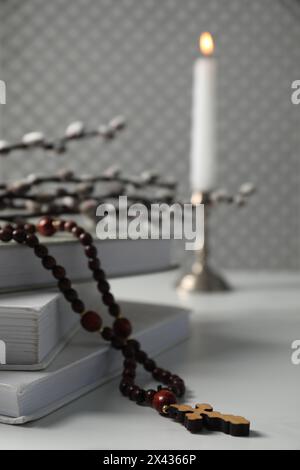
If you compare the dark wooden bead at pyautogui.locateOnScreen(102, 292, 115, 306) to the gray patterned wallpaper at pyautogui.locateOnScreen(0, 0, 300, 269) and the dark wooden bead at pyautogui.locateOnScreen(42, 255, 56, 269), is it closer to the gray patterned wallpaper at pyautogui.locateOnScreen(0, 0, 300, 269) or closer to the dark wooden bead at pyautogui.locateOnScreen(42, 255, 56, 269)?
the dark wooden bead at pyautogui.locateOnScreen(42, 255, 56, 269)

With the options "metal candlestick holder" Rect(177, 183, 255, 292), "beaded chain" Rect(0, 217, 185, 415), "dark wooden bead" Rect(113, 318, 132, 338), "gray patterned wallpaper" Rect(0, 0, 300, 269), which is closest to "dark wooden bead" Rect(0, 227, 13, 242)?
"beaded chain" Rect(0, 217, 185, 415)

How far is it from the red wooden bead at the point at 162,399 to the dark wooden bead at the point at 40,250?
0.13 meters

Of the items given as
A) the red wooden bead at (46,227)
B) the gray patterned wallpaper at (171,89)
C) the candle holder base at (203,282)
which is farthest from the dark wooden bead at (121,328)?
the gray patterned wallpaper at (171,89)

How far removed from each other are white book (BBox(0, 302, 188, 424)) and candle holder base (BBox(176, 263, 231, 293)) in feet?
1.07

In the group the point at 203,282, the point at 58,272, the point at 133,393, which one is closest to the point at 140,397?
the point at 133,393

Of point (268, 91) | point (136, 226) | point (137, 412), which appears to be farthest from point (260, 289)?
point (137, 412)

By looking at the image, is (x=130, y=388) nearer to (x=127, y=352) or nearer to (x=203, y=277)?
(x=127, y=352)

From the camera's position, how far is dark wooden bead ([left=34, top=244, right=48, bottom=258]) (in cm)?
44

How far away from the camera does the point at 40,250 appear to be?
0.44m

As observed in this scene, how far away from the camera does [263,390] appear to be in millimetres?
424

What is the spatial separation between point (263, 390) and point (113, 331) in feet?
0.39

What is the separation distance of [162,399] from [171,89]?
994 mm

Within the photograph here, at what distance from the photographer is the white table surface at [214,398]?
33cm

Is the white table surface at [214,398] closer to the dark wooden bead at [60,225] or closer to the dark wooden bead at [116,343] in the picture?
the dark wooden bead at [116,343]
